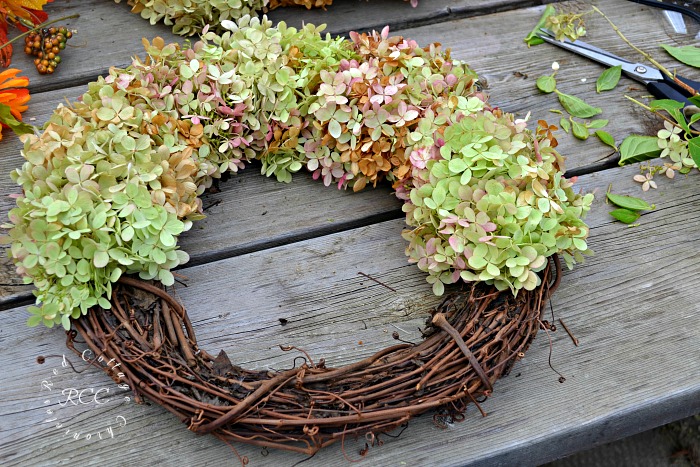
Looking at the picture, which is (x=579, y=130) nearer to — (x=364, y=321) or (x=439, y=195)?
(x=439, y=195)

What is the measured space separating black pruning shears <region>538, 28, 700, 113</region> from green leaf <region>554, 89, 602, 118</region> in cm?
14

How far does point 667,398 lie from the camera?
101 cm

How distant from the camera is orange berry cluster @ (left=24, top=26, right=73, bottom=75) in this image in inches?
54.0

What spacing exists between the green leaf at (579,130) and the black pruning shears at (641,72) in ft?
0.70

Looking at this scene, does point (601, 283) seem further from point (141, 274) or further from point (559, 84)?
point (141, 274)

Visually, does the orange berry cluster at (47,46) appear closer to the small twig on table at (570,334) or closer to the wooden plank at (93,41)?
the wooden plank at (93,41)

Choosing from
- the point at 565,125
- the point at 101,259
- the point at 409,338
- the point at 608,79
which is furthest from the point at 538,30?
the point at 101,259

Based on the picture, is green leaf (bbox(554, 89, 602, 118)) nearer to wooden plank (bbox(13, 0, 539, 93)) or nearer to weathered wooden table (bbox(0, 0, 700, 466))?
weathered wooden table (bbox(0, 0, 700, 466))

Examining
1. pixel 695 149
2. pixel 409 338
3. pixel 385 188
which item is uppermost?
pixel 695 149

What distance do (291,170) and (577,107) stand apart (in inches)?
25.0

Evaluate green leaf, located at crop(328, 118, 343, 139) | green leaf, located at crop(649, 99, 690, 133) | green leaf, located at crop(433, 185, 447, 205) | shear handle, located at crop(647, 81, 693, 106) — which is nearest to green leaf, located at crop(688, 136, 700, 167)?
green leaf, located at crop(649, 99, 690, 133)

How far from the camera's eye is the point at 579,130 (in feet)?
4.39

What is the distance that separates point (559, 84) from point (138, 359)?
1057 millimetres

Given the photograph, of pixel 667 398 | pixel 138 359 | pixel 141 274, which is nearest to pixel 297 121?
pixel 141 274
